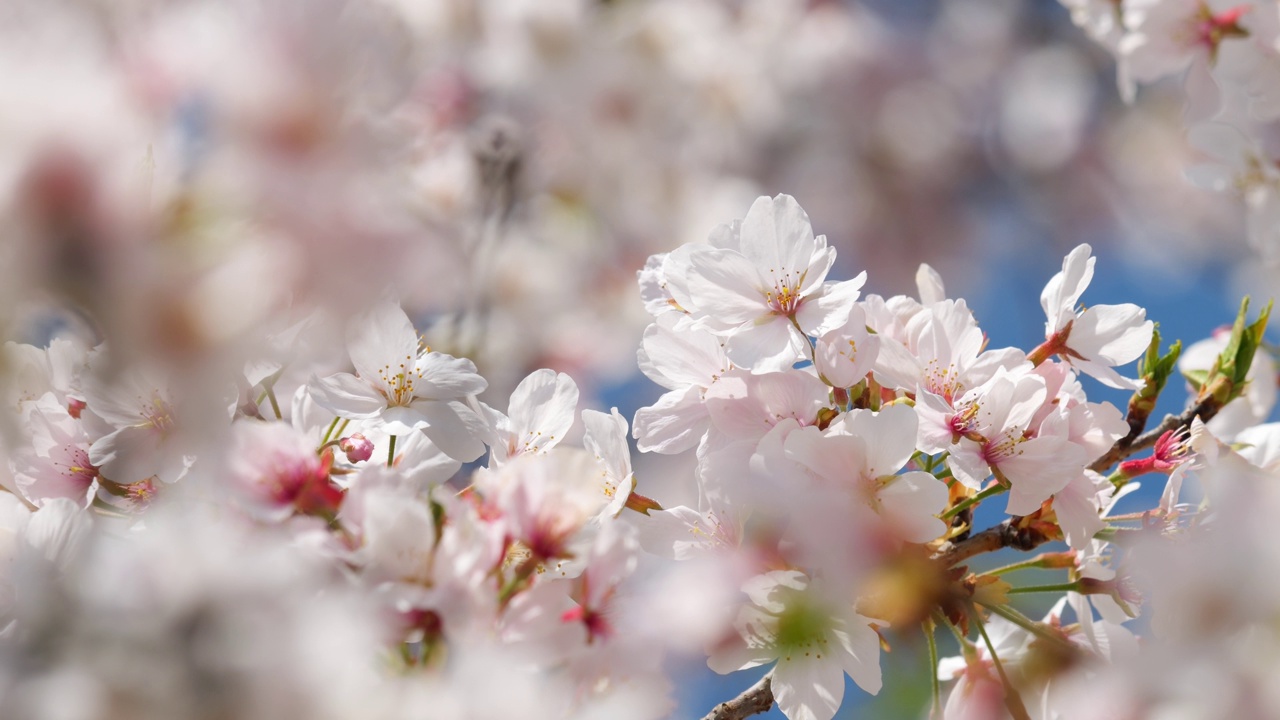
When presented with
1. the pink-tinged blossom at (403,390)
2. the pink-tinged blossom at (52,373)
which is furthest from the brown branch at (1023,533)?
the pink-tinged blossom at (52,373)

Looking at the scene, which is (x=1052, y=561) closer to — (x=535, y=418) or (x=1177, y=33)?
(x=535, y=418)

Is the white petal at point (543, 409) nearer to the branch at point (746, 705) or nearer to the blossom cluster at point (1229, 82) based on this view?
the branch at point (746, 705)

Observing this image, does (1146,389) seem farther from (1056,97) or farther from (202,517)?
(1056,97)

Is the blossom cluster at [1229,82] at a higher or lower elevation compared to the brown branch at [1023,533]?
higher

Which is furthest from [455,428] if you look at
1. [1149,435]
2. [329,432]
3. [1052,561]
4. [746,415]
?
[1149,435]

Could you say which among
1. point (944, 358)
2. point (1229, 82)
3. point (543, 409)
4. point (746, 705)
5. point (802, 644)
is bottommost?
point (746, 705)
